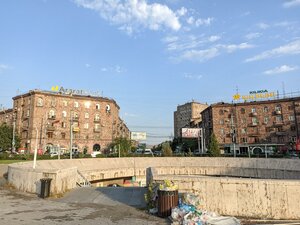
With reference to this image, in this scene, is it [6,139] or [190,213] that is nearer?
[190,213]

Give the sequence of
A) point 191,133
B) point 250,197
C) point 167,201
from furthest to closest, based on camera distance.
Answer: point 191,133, point 250,197, point 167,201

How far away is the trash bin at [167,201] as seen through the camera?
9414 millimetres

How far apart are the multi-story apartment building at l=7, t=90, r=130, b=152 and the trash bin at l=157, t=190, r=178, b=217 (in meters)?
59.3

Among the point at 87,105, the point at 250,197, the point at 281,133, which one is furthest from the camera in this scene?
the point at 87,105

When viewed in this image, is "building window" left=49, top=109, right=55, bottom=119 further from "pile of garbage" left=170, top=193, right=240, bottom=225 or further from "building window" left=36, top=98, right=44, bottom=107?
"pile of garbage" left=170, top=193, right=240, bottom=225

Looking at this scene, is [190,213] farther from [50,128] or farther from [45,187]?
[50,128]

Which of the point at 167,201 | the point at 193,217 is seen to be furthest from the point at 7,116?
the point at 193,217

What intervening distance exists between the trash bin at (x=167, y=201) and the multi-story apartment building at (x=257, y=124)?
58983mm

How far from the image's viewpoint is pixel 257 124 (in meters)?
70.2

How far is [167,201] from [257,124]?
67.4m

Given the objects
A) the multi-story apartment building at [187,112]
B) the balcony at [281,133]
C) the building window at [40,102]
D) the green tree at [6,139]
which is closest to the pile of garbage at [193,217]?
the building window at [40,102]

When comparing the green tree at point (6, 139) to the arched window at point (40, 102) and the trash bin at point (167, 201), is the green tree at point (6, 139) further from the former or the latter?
the trash bin at point (167, 201)

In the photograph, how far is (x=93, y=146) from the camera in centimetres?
7162

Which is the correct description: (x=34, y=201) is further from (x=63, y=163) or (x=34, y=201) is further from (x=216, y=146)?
(x=216, y=146)
